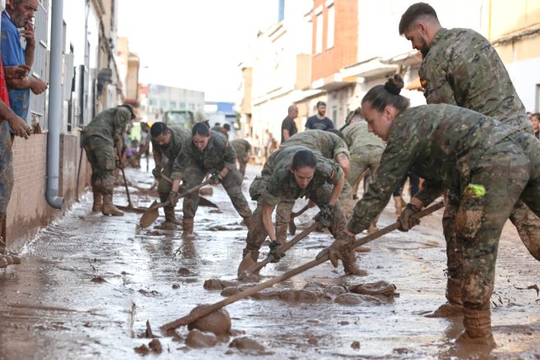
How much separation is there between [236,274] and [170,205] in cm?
411

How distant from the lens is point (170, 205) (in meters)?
11.8

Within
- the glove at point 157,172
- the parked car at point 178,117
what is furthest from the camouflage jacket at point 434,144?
the parked car at point 178,117

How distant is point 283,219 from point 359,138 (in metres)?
3.64

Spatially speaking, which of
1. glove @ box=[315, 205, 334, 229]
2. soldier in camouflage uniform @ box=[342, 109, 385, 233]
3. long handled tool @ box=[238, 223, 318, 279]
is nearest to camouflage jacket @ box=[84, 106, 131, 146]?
soldier in camouflage uniform @ box=[342, 109, 385, 233]

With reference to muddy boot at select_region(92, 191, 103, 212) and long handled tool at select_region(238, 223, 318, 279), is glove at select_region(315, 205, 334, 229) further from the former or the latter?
muddy boot at select_region(92, 191, 103, 212)

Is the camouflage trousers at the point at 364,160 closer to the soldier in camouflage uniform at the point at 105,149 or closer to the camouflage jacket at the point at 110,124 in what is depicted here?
the soldier in camouflage uniform at the point at 105,149

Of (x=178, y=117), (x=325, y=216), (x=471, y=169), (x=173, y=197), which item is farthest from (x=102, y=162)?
(x=178, y=117)

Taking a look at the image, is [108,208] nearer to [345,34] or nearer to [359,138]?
[359,138]

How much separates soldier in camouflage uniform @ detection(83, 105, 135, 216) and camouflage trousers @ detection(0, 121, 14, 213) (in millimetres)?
6679

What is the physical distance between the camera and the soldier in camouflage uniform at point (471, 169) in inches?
199

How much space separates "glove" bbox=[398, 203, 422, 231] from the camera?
5512 millimetres

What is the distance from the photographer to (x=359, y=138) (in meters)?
11.6

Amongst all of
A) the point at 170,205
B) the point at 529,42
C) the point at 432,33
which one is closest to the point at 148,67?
the point at 529,42

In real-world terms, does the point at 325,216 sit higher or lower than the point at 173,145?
lower
